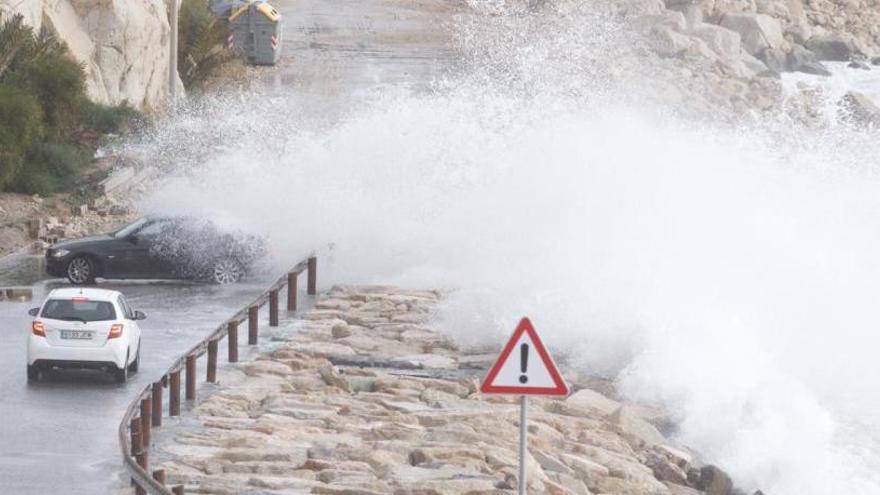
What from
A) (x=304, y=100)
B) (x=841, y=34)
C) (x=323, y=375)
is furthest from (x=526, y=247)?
(x=841, y=34)

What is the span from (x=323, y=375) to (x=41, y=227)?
565 inches

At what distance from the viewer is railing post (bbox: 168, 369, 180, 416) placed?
67.2 feet

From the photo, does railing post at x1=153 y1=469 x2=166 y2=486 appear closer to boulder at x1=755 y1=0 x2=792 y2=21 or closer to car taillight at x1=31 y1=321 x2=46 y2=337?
car taillight at x1=31 y1=321 x2=46 y2=337

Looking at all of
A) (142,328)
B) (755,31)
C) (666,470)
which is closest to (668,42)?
(755,31)

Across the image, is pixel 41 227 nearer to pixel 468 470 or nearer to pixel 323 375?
pixel 323 375

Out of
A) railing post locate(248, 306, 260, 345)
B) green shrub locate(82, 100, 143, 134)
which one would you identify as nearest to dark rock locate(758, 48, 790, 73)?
green shrub locate(82, 100, 143, 134)

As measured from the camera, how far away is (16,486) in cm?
1750

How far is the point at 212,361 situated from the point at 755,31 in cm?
5684

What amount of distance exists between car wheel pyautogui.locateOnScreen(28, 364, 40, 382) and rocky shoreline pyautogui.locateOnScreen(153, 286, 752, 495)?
211cm

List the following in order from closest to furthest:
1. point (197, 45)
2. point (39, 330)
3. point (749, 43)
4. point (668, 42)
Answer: point (39, 330) → point (197, 45) → point (668, 42) → point (749, 43)

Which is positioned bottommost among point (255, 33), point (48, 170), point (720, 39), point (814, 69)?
point (48, 170)

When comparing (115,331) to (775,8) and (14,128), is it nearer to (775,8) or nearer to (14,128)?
(14,128)

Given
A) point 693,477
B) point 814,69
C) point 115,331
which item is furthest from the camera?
point 814,69

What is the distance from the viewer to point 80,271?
32.0 meters
